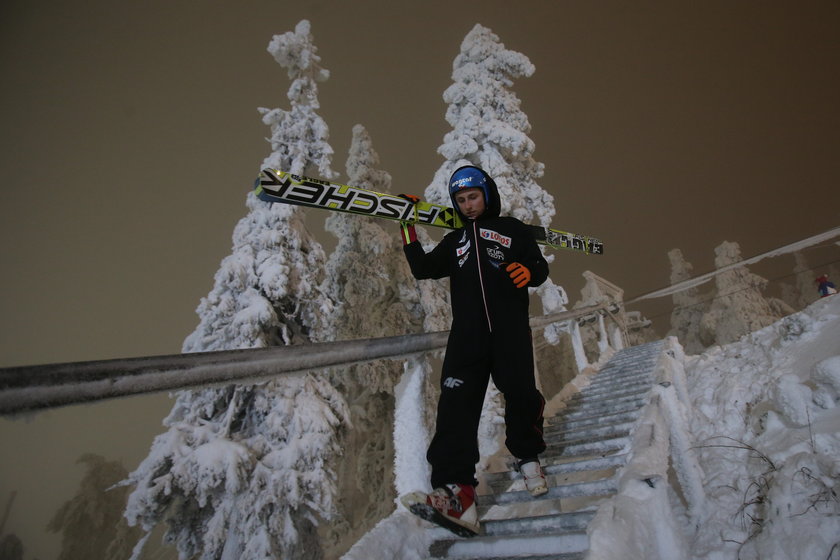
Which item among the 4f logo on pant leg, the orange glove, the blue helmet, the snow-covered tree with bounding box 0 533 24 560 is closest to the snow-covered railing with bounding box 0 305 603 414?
the 4f logo on pant leg

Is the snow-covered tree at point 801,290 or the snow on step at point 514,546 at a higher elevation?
the snow-covered tree at point 801,290

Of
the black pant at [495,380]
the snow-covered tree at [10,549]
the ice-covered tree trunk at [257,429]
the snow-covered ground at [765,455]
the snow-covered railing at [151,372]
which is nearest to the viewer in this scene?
the snow-covered railing at [151,372]

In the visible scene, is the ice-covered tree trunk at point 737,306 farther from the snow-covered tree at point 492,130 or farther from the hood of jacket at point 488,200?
the hood of jacket at point 488,200

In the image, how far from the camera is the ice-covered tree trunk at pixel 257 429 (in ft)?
27.2

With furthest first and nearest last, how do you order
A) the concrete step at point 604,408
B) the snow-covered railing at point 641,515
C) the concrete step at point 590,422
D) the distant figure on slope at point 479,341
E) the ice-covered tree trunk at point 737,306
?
the ice-covered tree trunk at point 737,306 → the concrete step at point 604,408 → the concrete step at point 590,422 → the distant figure on slope at point 479,341 → the snow-covered railing at point 641,515

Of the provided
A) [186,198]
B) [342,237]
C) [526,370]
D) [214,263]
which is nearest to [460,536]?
[526,370]

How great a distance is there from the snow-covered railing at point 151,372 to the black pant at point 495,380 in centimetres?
92

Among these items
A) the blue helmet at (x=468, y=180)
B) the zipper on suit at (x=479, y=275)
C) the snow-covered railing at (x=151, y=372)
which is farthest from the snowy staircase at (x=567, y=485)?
the blue helmet at (x=468, y=180)

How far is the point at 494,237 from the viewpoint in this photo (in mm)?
3441

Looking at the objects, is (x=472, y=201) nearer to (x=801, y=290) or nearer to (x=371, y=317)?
(x=371, y=317)

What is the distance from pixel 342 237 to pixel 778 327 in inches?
618

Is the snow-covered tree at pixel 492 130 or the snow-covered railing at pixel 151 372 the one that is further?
the snow-covered tree at pixel 492 130

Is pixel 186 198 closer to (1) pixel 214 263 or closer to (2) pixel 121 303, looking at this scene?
(1) pixel 214 263

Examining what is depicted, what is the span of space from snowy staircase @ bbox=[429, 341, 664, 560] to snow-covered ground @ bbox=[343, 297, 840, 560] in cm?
36
